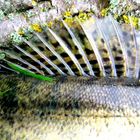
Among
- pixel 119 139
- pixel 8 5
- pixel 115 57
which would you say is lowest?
pixel 119 139

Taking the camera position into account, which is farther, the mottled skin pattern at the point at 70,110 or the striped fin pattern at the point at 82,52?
the striped fin pattern at the point at 82,52

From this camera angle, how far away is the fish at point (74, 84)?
1.37 metres

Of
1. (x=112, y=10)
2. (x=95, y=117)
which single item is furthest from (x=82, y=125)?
(x=112, y=10)

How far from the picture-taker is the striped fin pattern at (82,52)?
1585mm

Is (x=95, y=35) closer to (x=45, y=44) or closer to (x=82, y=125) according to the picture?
(x=45, y=44)

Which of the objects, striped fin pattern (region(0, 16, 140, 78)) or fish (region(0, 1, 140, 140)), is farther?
striped fin pattern (region(0, 16, 140, 78))

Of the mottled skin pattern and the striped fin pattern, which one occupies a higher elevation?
the striped fin pattern

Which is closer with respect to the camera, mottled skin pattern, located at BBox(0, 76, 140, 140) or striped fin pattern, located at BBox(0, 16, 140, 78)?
mottled skin pattern, located at BBox(0, 76, 140, 140)

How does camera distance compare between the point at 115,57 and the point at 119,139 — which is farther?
the point at 115,57

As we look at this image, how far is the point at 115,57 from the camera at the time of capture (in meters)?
1.62

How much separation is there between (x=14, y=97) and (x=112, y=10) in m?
0.87

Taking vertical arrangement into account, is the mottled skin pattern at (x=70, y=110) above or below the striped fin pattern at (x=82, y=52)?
below

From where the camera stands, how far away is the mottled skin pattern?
1.36 m

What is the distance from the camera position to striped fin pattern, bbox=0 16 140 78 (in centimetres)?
158
